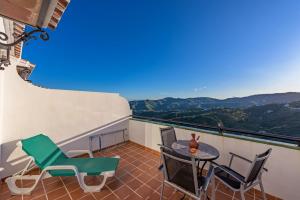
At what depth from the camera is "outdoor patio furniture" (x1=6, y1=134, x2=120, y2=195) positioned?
6.03 feet

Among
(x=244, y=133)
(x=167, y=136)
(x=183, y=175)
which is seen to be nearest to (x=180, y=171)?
(x=183, y=175)

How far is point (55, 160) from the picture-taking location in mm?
2174

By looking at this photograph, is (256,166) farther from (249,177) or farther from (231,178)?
(231,178)

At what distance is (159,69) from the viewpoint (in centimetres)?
805

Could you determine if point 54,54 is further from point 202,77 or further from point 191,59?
point 202,77

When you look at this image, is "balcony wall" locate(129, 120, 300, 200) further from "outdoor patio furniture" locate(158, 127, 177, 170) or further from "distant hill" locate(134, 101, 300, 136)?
"distant hill" locate(134, 101, 300, 136)

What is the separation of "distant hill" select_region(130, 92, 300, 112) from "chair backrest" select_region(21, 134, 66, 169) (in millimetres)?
2730

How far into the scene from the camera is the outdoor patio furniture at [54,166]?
1.84m

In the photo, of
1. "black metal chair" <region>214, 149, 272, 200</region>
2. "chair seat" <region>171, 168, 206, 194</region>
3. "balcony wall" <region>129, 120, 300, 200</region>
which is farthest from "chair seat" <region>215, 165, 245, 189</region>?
"balcony wall" <region>129, 120, 300, 200</region>

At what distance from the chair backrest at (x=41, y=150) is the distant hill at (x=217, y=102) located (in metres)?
2.73

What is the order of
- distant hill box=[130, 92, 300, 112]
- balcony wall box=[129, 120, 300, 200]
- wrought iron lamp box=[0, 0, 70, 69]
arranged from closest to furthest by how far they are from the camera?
wrought iron lamp box=[0, 0, 70, 69], balcony wall box=[129, 120, 300, 200], distant hill box=[130, 92, 300, 112]

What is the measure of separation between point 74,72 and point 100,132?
9.05 metres

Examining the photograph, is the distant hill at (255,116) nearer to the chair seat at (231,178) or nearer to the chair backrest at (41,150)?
the chair backrest at (41,150)

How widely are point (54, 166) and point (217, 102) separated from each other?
7.96 meters
